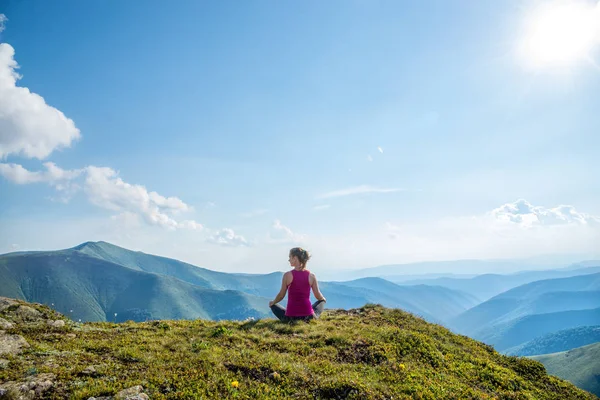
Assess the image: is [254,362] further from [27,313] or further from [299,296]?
[27,313]

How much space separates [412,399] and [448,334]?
861 cm

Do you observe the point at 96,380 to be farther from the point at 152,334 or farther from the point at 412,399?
the point at 412,399

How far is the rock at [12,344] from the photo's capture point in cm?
1042

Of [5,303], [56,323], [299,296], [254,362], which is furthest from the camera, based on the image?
[299,296]

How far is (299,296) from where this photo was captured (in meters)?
16.4

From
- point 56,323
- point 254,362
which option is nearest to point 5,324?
point 56,323

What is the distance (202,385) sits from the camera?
873cm

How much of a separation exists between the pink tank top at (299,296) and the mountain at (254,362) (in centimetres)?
129

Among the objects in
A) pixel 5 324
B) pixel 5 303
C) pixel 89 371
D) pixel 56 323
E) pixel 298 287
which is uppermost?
pixel 298 287

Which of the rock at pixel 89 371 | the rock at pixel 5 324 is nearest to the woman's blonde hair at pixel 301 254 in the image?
the rock at pixel 89 371

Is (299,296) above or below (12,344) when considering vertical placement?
above

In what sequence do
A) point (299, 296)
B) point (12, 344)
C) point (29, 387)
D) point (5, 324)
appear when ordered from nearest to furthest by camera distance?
point (29, 387) < point (12, 344) < point (5, 324) < point (299, 296)

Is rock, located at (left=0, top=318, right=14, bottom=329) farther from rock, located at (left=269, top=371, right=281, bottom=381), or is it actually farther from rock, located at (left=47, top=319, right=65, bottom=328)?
rock, located at (left=269, top=371, right=281, bottom=381)

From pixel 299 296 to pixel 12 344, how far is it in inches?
427
